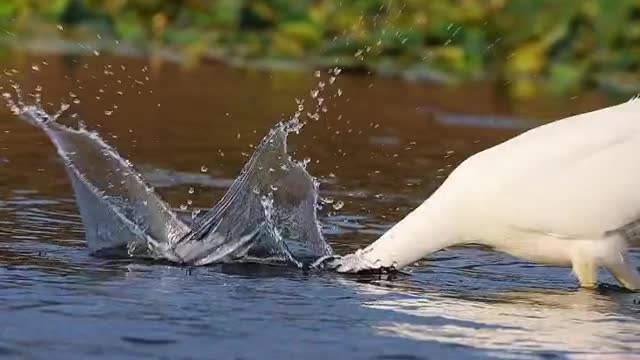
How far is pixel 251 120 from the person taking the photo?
11039 millimetres

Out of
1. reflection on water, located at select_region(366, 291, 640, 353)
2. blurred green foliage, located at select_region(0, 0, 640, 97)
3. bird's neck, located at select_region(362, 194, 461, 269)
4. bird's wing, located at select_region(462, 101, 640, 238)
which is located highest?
blurred green foliage, located at select_region(0, 0, 640, 97)

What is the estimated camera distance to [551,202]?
6.20 meters

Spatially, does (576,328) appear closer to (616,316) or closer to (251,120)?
(616,316)

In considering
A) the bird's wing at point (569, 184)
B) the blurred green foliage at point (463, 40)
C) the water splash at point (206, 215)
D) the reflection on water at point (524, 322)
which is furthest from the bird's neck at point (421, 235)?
the blurred green foliage at point (463, 40)

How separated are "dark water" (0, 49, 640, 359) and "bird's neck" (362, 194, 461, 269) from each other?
0.31 feet

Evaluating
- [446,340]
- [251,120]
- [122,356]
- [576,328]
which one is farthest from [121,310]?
[251,120]

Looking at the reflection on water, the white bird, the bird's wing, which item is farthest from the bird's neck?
the reflection on water

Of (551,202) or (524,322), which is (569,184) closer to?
(551,202)

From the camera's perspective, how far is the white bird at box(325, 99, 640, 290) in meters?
6.20

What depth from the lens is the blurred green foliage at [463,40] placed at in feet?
45.5

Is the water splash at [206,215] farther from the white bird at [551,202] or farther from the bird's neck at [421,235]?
the white bird at [551,202]

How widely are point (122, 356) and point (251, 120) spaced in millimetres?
6176

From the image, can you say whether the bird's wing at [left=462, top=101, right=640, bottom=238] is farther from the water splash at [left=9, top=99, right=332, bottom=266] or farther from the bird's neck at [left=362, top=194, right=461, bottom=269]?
the water splash at [left=9, top=99, right=332, bottom=266]

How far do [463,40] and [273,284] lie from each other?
8.22 metres
